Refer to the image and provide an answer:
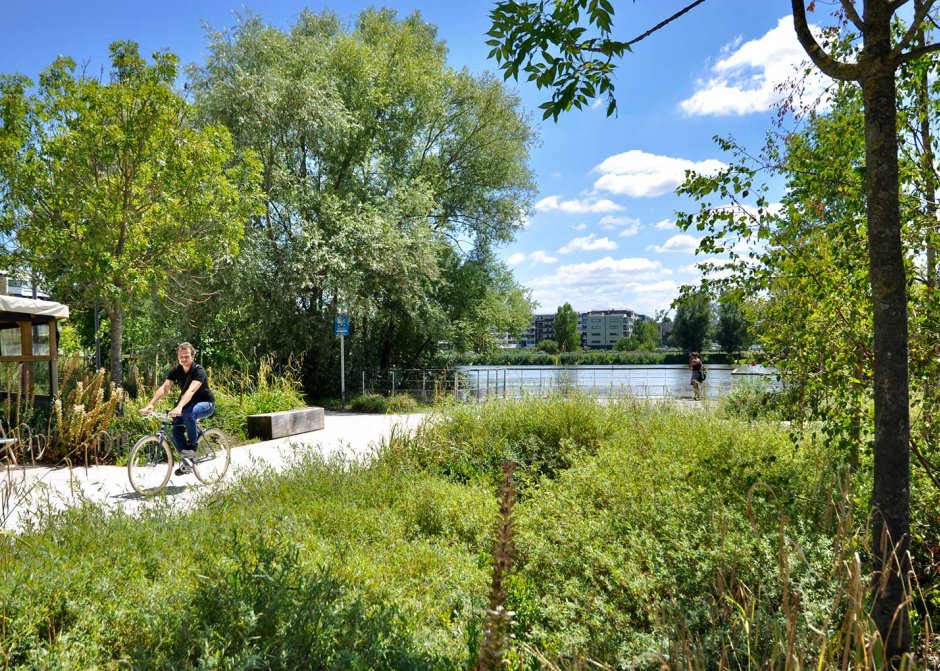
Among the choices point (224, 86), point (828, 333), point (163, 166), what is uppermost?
point (224, 86)

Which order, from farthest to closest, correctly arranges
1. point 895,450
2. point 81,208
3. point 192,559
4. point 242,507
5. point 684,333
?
point 684,333
point 81,208
point 242,507
point 192,559
point 895,450

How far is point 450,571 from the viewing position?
13.3 feet

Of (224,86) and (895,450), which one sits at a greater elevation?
(224,86)

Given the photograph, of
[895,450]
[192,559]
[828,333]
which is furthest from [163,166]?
[895,450]

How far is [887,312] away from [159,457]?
828 centimetres

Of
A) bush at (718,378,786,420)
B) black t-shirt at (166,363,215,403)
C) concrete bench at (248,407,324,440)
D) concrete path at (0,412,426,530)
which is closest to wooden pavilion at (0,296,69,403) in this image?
concrete path at (0,412,426,530)

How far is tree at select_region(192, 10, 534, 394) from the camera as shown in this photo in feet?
65.0

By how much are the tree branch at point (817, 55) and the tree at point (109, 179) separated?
10768mm

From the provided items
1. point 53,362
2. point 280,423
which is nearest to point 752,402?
point 280,423

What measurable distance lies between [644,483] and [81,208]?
35.3 feet

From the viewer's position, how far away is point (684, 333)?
66.8 m

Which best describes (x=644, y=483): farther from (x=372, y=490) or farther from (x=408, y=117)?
(x=408, y=117)

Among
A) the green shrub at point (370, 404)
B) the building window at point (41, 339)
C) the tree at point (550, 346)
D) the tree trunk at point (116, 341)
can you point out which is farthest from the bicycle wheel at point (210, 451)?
the green shrub at point (370, 404)

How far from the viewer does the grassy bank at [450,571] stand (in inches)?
104
